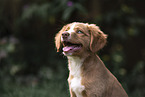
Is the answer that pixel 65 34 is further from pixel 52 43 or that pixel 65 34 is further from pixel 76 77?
pixel 52 43

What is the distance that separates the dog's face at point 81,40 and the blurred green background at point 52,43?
266cm

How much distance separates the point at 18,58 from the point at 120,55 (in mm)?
3569

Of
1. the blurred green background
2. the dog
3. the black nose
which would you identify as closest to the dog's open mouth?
the dog

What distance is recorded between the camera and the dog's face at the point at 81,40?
11.4 ft

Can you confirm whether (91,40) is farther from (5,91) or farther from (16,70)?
(16,70)

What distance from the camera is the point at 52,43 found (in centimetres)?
828

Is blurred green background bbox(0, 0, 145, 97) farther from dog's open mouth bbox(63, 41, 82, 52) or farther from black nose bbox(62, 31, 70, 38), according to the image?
black nose bbox(62, 31, 70, 38)

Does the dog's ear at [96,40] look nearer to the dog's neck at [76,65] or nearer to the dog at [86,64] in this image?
the dog at [86,64]

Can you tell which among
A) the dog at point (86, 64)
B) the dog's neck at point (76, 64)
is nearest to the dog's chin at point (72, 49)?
the dog at point (86, 64)

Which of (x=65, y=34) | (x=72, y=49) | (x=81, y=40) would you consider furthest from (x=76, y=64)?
(x=65, y=34)

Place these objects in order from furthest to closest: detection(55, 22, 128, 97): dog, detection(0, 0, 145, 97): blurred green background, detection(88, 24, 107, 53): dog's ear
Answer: detection(0, 0, 145, 97): blurred green background < detection(88, 24, 107, 53): dog's ear < detection(55, 22, 128, 97): dog

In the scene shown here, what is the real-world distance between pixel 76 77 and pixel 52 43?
15.8ft

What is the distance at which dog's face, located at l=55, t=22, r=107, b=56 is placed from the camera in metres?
3.49

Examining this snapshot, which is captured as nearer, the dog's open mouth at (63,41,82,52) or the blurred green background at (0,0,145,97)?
the dog's open mouth at (63,41,82,52)
